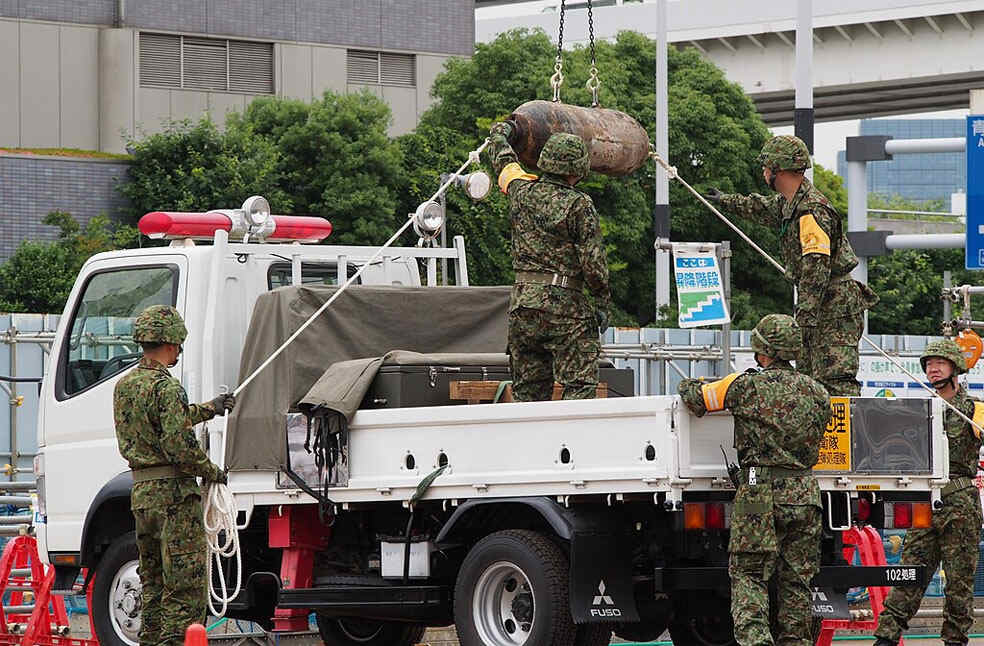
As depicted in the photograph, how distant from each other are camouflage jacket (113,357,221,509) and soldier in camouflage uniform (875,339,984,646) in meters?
4.58

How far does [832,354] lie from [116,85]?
3179 cm

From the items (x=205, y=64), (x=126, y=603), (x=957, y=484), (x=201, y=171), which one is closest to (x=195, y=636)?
(x=126, y=603)

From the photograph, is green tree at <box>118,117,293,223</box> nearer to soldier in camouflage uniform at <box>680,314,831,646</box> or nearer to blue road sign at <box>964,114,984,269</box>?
blue road sign at <box>964,114,984,269</box>

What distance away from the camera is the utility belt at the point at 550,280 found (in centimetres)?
1064

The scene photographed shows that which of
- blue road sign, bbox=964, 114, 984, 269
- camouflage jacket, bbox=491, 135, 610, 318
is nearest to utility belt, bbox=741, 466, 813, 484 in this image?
camouflage jacket, bbox=491, 135, 610, 318

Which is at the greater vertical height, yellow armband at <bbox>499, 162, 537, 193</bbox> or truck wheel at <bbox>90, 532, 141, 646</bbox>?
yellow armband at <bbox>499, 162, 537, 193</bbox>

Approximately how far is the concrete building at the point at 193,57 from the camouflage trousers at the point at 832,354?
100 ft

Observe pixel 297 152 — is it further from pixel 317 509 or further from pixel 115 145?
pixel 317 509

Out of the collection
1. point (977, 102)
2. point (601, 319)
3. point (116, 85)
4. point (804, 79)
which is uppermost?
point (116, 85)

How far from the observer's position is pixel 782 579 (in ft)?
31.9

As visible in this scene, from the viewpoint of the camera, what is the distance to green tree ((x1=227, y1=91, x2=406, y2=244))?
3706 centimetres

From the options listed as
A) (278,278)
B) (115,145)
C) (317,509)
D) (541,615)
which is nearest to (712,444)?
(541,615)

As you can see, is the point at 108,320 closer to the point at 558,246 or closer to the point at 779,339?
the point at 558,246

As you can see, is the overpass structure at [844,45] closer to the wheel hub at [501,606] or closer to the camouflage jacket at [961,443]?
the camouflage jacket at [961,443]
